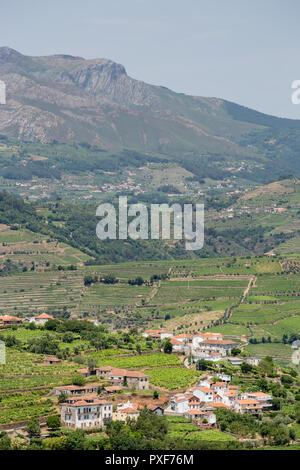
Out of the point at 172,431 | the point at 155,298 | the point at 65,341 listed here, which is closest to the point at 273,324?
the point at 155,298

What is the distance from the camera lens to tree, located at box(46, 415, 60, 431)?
5738 centimetres

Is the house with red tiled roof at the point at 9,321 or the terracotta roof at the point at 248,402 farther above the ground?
the house with red tiled roof at the point at 9,321

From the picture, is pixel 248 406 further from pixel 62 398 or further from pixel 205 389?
pixel 62 398

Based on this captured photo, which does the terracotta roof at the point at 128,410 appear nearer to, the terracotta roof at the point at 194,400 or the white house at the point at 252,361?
the terracotta roof at the point at 194,400

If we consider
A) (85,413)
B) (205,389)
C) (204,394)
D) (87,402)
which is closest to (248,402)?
(205,389)

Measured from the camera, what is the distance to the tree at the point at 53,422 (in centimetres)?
5738

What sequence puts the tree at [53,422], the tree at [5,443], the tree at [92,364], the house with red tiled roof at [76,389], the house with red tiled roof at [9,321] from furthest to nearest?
1. the house with red tiled roof at [9,321]
2. the tree at [92,364]
3. the house with red tiled roof at [76,389]
4. the tree at [53,422]
5. the tree at [5,443]

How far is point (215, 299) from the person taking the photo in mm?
131750

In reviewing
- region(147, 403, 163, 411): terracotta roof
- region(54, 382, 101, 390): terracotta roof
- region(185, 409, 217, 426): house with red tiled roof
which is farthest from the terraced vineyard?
region(185, 409, 217, 426): house with red tiled roof

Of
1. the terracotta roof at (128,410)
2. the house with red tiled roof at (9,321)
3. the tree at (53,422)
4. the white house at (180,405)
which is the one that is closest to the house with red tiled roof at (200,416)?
the white house at (180,405)

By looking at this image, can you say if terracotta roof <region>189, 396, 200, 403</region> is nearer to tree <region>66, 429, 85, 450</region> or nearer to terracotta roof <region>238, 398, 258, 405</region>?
terracotta roof <region>238, 398, 258, 405</region>

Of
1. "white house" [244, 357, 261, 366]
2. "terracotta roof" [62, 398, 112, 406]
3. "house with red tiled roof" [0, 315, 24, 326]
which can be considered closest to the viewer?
"terracotta roof" [62, 398, 112, 406]

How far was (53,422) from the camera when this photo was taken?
57531mm

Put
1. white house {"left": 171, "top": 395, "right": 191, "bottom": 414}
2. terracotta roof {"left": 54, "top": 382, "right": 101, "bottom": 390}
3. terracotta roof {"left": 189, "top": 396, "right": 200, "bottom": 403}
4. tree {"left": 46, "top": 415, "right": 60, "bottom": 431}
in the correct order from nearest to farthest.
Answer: tree {"left": 46, "top": 415, "right": 60, "bottom": 431} → terracotta roof {"left": 54, "top": 382, "right": 101, "bottom": 390} → white house {"left": 171, "top": 395, "right": 191, "bottom": 414} → terracotta roof {"left": 189, "top": 396, "right": 200, "bottom": 403}
